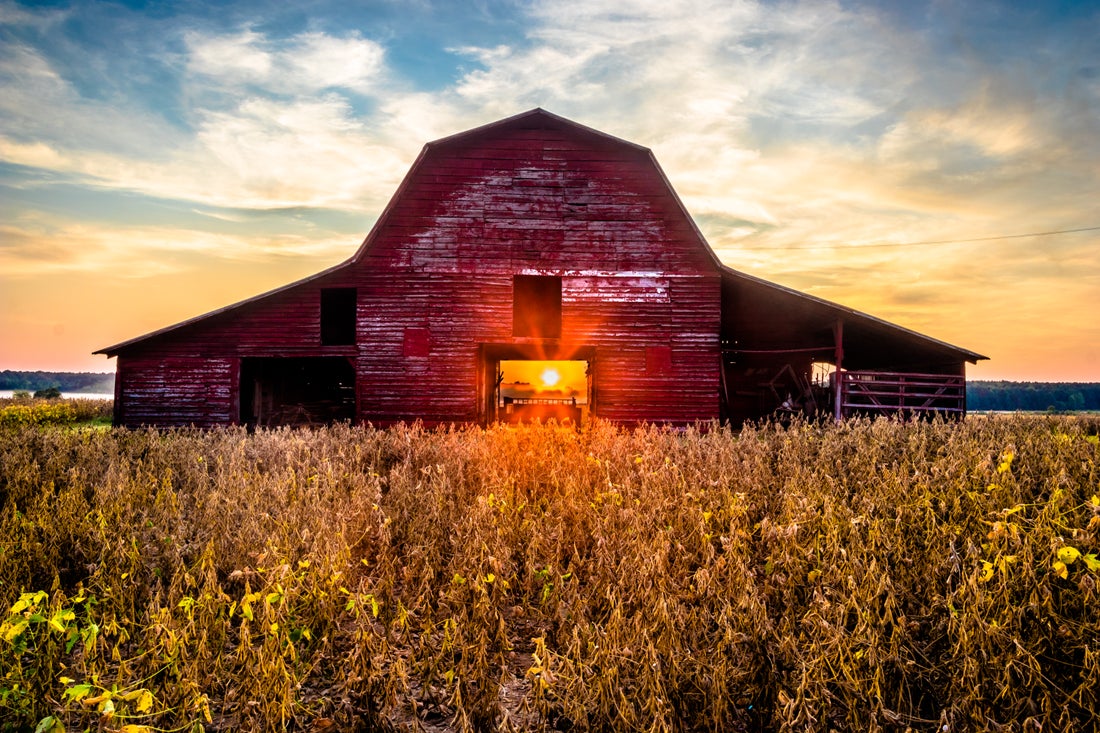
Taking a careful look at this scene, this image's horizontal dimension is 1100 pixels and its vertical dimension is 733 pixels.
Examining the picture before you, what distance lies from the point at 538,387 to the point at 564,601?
2539 cm

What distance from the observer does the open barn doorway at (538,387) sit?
17859 mm

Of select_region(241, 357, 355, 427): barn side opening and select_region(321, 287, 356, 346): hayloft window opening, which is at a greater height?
select_region(321, 287, 356, 346): hayloft window opening

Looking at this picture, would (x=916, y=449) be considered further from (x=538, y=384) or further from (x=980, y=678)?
(x=538, y=384)

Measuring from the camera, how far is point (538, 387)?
97.9 ft

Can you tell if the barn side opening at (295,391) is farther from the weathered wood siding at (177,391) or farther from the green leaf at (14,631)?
the green leaf at (14,631)

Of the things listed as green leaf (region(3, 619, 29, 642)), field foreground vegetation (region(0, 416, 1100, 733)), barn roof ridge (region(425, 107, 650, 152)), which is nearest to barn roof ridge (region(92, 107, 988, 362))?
barn roof ridge (region(425, 107, 650, 152))

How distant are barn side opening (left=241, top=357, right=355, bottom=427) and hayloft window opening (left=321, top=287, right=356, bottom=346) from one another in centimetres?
85

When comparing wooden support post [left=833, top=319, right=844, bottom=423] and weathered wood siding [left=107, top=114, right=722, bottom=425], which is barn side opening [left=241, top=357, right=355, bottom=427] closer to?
weathered wood siding [left=107, top=114, right=722, bottom=425]

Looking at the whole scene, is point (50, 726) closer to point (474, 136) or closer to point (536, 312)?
point (474, 136)

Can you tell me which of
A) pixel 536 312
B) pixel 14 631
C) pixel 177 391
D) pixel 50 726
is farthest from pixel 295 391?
pixel 50 726

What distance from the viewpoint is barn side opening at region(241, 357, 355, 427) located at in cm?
1938

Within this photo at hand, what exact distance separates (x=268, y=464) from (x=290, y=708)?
6.56 metres

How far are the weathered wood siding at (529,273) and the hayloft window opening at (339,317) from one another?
17.3 feet

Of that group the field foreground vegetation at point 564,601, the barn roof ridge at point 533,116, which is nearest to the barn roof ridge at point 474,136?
the barn roof ridge at point 533,116
